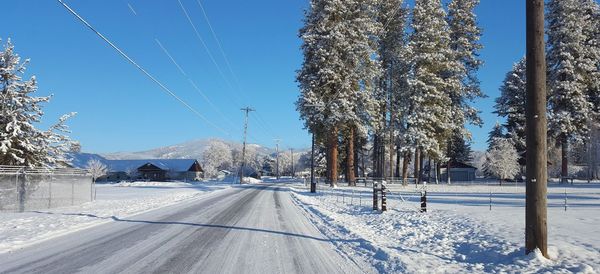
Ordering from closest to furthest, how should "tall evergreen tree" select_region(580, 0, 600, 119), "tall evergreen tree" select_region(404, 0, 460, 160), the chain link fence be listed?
the chain link fence, "tall evergreen tree" select_region(404, 0, 460, 160), "tall evergreen tree" select_region(580, 0, 600, 119)

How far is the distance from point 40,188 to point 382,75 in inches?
1294

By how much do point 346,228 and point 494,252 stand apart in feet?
17.8

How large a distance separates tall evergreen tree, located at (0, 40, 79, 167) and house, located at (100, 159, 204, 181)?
7715 cm

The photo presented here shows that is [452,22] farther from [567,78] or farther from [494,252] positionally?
[494,252]

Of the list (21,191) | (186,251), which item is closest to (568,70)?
(186,251)

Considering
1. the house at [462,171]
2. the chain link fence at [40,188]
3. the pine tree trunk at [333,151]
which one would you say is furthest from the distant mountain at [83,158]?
the chain link fence at [40,188]

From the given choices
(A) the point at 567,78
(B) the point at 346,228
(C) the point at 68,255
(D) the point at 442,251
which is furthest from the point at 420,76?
(C) the point at 68,255

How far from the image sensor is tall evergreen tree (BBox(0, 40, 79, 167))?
Answer: 72.1 feet

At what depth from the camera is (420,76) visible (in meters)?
41.2

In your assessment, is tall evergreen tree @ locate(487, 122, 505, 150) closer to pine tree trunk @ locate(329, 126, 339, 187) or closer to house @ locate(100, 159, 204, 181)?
pine tree trunk @ locate(329, 126, 339, 187)

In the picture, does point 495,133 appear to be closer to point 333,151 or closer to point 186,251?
point 333,151

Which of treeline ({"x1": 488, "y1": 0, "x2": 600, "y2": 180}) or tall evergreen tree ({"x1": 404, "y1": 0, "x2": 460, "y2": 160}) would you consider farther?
treeline ({"x1": 488, "y1": 0, "x2": 600, "y2": 180})

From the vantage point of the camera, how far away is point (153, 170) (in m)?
99.2

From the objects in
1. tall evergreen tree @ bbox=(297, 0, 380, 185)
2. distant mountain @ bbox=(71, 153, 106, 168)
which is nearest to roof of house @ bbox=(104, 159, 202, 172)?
distant mountain @ bbox=(71, 153, 106, 168)
